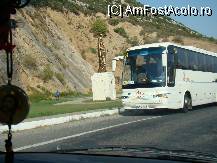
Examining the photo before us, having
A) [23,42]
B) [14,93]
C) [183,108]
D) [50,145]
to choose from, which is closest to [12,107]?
[14,93]

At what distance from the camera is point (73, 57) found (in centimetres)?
5766

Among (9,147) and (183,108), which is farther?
(183,108)

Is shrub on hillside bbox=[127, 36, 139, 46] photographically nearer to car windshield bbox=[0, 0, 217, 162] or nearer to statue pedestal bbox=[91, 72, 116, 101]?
car windshield bbox=[0, 0, 217, 162]

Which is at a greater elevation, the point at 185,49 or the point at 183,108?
the point at 185,49

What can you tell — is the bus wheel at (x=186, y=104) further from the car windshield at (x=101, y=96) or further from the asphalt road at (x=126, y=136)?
the asphalt road at (x=126, y=136)

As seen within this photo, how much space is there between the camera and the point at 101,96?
35938 millimetres

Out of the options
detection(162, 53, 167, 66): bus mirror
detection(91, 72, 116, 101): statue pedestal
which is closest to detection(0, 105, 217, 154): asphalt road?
detection(162, 53, 167, 66): bus mirror

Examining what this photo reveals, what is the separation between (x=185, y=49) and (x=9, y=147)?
77.7ft

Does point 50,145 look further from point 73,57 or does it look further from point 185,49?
point 73,57

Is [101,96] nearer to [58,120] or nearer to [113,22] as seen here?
[58,120]

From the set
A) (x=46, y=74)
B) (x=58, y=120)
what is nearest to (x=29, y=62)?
(x=46, y=74)

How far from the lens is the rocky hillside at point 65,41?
141ft

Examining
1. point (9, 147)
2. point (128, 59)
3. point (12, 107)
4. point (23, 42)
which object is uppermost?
point (23, 42)

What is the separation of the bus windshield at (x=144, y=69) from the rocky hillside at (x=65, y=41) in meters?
14.2
